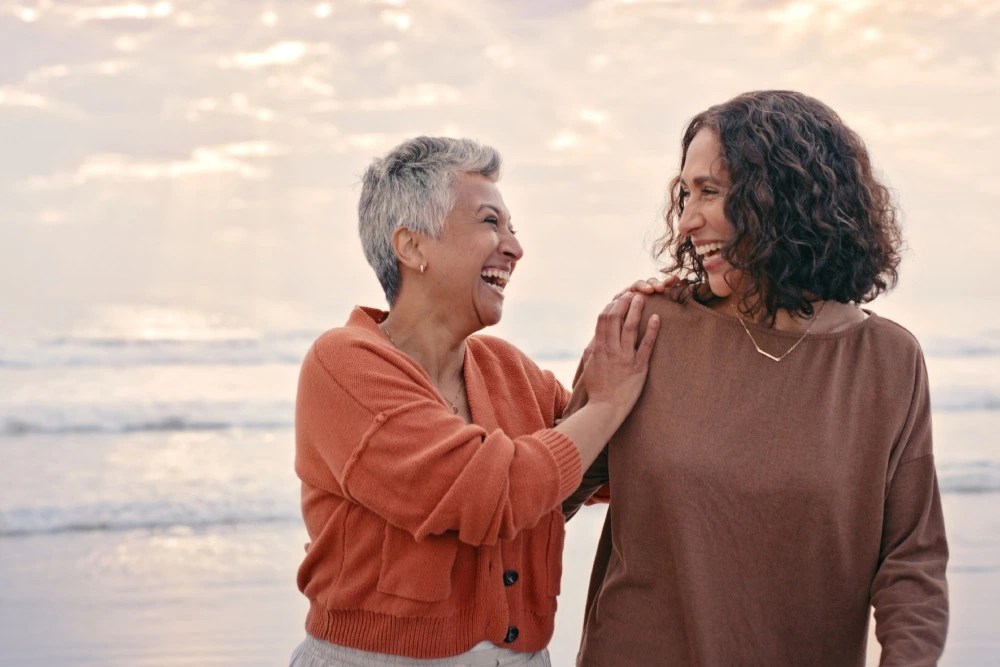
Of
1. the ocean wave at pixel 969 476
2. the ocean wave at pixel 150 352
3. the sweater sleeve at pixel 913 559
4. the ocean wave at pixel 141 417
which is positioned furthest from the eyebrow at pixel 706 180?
the ocean wave at pixel 150 352

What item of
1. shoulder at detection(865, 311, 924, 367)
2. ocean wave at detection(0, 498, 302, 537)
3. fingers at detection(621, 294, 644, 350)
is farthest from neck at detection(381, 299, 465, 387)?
ocean wave at detection(0, 498, 302, 537)

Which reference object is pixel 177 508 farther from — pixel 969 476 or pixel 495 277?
pixel 969 476

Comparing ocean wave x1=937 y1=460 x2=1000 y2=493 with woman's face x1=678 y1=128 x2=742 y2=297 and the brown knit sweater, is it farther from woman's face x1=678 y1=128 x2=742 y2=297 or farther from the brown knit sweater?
woman's face x1=678 y1=128 x2=742 y2=297

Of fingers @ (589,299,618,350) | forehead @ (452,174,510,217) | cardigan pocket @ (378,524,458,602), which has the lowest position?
cardigan pocket @ (378,524,458,602)

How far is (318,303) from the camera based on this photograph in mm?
13734

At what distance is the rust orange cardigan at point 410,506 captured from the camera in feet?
6.56

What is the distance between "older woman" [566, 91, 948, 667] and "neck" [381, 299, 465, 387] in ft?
1.35

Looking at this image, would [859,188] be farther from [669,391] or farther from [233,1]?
[233,1]

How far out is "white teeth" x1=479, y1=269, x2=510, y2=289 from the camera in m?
2.29

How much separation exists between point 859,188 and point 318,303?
11987 mm

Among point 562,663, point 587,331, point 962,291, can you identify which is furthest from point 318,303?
point 562,663

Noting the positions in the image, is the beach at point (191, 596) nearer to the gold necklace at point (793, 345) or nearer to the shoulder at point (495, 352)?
the shoulder at point (495, 352)

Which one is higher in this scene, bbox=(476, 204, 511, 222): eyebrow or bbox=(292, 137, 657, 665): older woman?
bbox=(476, 204, 511, 222): eyebrow

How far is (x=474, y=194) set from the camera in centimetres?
226
